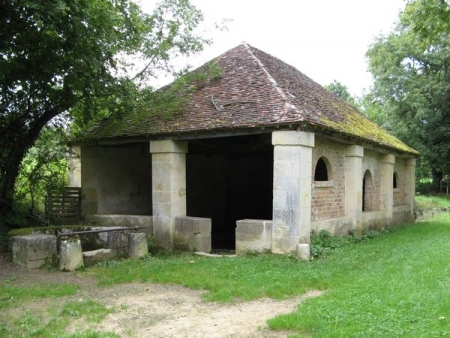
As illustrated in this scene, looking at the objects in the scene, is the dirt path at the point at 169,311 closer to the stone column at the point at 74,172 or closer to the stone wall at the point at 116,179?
the stone wall at the point at 116,179

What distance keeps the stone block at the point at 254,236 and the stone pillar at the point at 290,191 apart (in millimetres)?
153

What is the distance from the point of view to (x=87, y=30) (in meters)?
8.56

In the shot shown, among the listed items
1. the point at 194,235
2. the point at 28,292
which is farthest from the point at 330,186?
the point at 28,292

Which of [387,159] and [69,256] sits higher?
[387,159]

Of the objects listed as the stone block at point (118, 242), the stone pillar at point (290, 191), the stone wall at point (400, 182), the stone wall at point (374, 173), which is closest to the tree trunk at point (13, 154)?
the stone block at point (118, 242)

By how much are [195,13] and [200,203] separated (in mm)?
7366

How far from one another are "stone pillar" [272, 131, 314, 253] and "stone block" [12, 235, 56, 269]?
4.64 metres

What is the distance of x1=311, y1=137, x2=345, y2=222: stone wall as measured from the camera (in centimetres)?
1085

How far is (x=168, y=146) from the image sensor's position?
1077 cm

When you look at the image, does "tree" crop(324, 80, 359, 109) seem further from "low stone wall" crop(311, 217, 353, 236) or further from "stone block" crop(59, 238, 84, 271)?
"stone block" crop(59, 238, 84, 271)

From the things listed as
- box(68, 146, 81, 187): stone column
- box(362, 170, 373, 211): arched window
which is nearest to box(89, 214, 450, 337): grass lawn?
box(362, 170, 373, 211): arched window

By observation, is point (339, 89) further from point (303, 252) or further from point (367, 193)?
Result: point (303, 252)

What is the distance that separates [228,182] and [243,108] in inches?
306

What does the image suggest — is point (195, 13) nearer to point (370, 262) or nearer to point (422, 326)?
point (370, 262)
